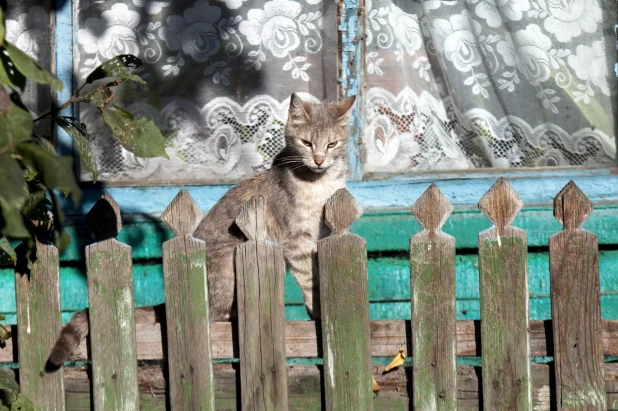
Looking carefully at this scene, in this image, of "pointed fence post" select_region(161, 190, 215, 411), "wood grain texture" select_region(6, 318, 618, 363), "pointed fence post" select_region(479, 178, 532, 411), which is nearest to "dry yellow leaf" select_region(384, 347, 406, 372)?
"wood grain texture" select_region(6, 318, 618, 363)

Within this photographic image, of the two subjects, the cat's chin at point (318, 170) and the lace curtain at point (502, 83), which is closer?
the cat's chin at point (318, 170)

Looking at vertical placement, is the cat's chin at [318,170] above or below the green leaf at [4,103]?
above

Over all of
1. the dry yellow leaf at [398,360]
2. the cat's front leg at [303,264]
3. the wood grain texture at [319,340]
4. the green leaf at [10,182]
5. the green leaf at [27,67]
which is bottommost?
the dry yellow leaf at [398,360]

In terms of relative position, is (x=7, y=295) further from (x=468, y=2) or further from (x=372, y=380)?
(x=468, y=2)

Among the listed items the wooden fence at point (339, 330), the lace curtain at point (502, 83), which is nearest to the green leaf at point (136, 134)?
the wooden fence at point (339, 330)

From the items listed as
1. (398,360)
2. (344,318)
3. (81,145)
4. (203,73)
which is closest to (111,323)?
(81,145)

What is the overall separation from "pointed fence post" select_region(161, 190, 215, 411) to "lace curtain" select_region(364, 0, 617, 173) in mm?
1684

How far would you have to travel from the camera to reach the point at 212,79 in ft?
12.6

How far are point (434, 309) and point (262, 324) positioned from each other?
0.59 meters

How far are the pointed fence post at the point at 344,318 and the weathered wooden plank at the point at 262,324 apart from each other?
6.0 inches

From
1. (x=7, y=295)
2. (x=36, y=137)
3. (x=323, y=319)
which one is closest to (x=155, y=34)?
(x=7, y=295)

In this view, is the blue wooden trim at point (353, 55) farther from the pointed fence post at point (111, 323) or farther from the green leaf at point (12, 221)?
the green leaf at point (12, 221)

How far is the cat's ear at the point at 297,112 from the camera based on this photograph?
11.2ft

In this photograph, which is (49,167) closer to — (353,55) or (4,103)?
(4,103)
